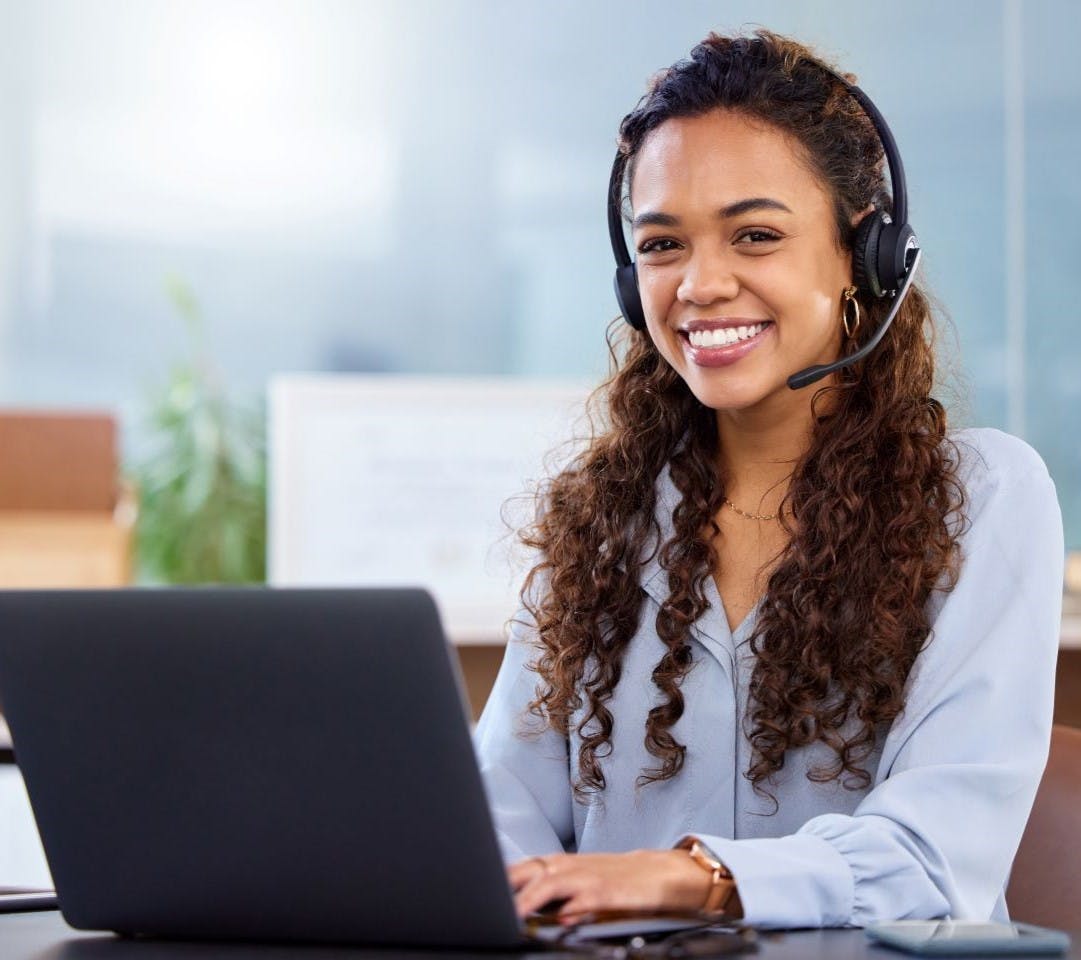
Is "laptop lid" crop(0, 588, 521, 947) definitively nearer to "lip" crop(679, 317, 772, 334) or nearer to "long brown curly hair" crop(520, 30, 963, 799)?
"long brown curly hair" crop(520, 30, 963, 799)

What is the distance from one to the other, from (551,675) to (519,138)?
336 cm

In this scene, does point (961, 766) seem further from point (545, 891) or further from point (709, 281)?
point (709, 281)

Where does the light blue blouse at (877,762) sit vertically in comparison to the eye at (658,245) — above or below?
below

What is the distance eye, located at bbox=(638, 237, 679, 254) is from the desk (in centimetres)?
66

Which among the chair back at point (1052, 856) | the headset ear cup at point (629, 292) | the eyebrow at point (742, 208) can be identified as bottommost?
the chair back at point (1052, 856)

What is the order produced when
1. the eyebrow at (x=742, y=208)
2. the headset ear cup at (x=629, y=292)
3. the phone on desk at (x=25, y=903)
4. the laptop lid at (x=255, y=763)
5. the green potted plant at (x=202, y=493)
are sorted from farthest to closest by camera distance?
the green potted plant at (x=202, y=493) < the headset ear cup at (x=629, y=292) < the eyebrow at (x=742, y=208) < the phone on desk at (x=25, y=903) < the laptop lid at (x=255, y=763)

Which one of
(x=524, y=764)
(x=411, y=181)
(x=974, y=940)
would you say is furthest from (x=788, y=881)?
(x=411, y=181)

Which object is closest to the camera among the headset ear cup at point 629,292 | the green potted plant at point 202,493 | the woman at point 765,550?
the woman at point 765,550

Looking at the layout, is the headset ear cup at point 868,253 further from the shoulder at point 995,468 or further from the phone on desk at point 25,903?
the phone on desk at point 25,903

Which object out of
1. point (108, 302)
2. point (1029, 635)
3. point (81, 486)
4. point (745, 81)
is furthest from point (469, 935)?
point (108, 302)

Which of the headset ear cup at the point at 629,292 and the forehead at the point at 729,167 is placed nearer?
the forehead at the point at 729,167

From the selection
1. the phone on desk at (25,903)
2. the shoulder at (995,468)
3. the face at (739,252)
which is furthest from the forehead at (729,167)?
the phone on desk at (25,903)

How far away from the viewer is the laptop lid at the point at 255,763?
86 centimetres

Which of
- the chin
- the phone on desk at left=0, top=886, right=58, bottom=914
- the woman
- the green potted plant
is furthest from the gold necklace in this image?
the green potted plant
